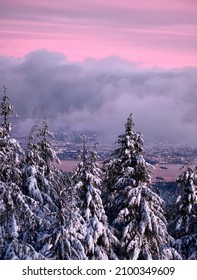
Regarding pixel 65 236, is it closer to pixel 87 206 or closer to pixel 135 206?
pixel 87 206

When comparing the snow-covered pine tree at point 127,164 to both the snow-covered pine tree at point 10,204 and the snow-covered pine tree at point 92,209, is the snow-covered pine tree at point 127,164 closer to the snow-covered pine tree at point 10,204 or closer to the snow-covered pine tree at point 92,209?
the snow-covered pine tree at point 92,209

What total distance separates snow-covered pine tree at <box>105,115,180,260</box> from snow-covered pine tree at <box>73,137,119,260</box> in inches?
39.0

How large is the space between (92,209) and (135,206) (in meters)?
2.00

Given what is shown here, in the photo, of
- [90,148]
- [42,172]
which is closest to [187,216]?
[90,148]

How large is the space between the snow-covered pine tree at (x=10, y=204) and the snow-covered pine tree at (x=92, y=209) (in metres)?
2.43

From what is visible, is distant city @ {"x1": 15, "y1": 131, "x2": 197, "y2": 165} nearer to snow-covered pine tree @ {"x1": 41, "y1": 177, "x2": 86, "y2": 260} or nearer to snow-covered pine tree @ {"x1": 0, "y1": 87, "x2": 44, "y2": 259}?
snow-covered pine tree @ {"x1": 41, "y1": 177, "x2": 86, "y2": 260}

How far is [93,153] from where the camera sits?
16453mm

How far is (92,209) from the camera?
52.9ft

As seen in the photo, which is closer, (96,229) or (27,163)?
(96,229)

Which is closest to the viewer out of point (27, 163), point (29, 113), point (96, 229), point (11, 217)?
point (11, 217)

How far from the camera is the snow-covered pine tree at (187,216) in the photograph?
18141 millimetres
